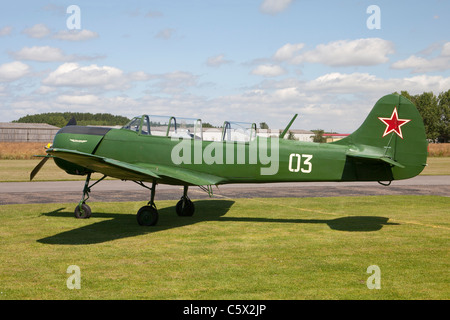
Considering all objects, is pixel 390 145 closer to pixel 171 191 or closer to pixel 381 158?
pixel 381 158

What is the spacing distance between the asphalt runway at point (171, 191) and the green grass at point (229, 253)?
2.69 m

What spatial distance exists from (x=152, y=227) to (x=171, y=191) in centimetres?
761

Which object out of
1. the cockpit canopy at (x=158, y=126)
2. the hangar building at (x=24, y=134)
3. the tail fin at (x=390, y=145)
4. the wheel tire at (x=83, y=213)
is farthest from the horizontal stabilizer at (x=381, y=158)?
the hangar building at (x=24, y=134)

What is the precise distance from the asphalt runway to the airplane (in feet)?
15.3

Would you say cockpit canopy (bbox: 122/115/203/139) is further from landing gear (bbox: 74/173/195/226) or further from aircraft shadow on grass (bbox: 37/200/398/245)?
aircraft shadow on grass (bbox: 37/200/398/245)

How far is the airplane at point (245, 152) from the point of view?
10.2 meters

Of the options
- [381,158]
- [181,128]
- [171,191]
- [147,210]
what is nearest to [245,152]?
[181,128]

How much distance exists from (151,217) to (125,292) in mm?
4926

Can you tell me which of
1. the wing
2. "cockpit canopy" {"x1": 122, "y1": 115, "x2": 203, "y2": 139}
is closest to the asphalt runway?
"cockpit canopy" {"x1": 122, "y1": 115, "x2": 203, "y2": 139}

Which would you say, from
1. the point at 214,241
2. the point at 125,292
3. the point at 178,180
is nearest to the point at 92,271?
the point at 125,292

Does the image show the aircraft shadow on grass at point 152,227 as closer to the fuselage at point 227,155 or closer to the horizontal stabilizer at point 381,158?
the fuselage at point 227,155

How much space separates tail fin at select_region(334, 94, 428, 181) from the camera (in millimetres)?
10141
